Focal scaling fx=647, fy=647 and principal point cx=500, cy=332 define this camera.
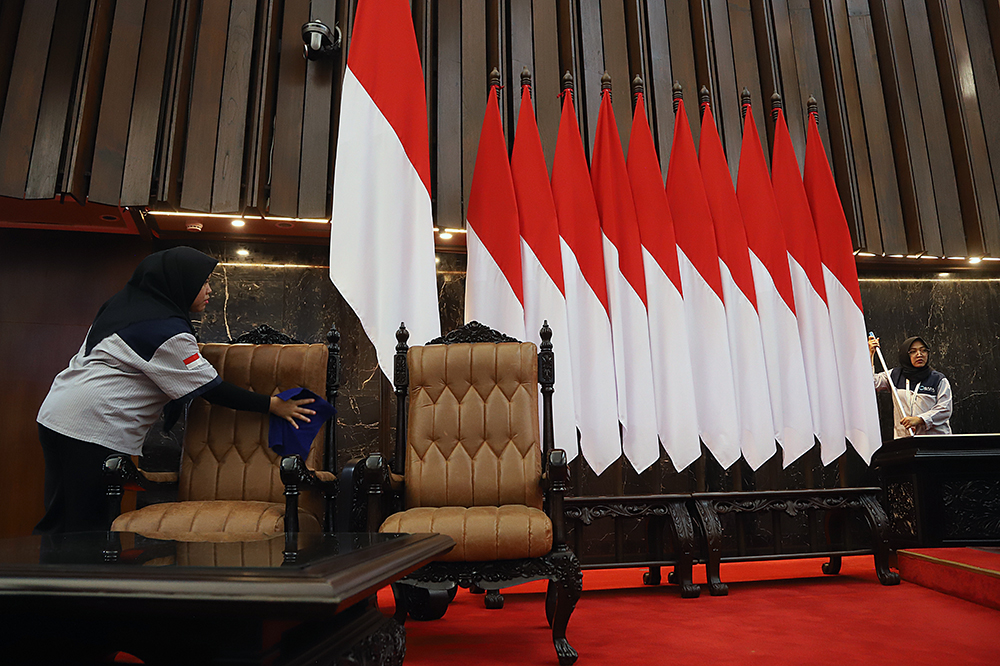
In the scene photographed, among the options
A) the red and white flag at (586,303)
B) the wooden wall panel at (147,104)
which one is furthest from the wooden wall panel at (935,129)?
the wooden wall panel at (147,104)

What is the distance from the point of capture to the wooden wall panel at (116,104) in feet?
11.7

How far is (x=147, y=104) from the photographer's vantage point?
12.3ft

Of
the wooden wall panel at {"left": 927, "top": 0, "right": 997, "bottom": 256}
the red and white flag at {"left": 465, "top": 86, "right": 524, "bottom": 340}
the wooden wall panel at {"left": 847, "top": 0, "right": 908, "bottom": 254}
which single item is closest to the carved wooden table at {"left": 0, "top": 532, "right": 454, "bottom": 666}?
the red and white flag at {"left": 465, "top": 86, "right": 524, "bottom": 340}

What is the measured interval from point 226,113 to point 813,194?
12.2ft

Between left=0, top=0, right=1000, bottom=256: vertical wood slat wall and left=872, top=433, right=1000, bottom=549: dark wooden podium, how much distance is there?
155 cm

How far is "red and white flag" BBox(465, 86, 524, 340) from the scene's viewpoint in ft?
11.5

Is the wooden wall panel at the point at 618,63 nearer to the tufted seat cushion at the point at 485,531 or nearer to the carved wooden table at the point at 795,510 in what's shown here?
the carved wooden table at the point at 795,510

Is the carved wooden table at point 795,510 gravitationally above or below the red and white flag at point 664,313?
below

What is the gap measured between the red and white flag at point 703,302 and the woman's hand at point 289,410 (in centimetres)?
235

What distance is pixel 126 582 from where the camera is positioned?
730 millimetres

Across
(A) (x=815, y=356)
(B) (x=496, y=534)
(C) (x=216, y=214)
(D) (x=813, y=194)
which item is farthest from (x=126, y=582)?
(D) (x=813, y=194)

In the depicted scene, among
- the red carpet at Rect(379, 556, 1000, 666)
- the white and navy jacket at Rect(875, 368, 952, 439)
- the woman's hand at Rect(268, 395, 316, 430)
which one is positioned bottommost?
the red carpet at Rect(379, 556, 1000, 666)

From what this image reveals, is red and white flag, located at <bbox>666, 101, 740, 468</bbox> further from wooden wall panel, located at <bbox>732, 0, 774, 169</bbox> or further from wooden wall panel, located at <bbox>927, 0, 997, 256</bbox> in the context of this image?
wooden wall panel, located at <bbox>927, 0, 997, 256</bbox>

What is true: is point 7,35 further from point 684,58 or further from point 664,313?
point 684,58
